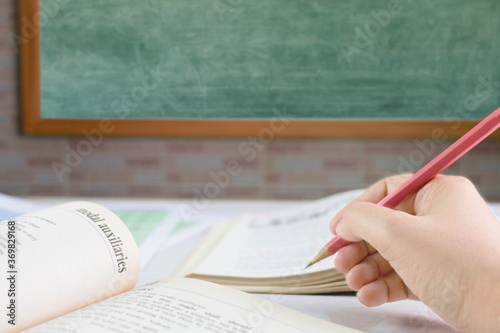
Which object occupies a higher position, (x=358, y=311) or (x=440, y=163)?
(x=440, y=163)

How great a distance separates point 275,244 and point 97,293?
0.88ft

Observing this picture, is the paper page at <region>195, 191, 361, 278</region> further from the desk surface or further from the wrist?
the wrist

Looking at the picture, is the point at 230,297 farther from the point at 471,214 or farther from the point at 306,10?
the point at 306,10

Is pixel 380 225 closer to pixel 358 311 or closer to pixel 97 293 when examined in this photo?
pixel 358 311

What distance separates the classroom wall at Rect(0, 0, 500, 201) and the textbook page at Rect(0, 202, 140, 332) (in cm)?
94

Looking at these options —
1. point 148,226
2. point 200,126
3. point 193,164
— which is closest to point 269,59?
point 200,126

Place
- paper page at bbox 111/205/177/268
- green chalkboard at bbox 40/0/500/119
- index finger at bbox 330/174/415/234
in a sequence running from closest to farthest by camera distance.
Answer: index finger at bbox 330/174/415/234, paper page at bbox 111/205/177/268, green chalkboard at bbox 40/0/500/119

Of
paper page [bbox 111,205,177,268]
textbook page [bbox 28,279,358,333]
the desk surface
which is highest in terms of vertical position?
textbook page [bbox 28,279,358,333]

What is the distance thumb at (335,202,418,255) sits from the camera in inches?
14.8

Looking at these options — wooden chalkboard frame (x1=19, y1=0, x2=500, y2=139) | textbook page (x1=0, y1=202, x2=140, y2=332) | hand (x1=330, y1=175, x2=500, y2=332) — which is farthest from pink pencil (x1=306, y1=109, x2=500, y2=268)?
wooden chalkboard frame (x1=19, y1=0, x2=500, y2=139)

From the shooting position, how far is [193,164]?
1.44m

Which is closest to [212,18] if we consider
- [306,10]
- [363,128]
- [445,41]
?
[306,10]

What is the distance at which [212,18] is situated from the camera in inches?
53.7

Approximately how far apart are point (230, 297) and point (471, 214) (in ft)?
0.70
